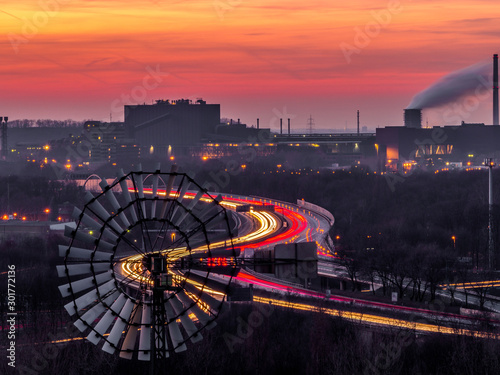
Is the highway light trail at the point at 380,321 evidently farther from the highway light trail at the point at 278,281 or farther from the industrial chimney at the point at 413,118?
the industrial chimney at the point at 413,118

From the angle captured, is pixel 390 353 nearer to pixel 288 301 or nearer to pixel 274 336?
pixel 274 336

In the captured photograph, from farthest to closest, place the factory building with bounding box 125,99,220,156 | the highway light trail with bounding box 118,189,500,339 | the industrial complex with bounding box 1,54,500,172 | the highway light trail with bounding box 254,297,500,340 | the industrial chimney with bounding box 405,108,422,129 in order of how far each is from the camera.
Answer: the factory building with bounding box 125,99,220,156, the industrial chimney with bounding box 405,108,422,129, the industrial complex with bounding box 1,54,500,172, the highway light trail with bounding box 254,297,500,340, the highway light trail with bounding box 118,189,500,339

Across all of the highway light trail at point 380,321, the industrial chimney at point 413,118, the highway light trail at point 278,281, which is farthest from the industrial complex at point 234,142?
the highway light trail at point 380,321

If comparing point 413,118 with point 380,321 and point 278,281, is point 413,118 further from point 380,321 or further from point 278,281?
point 380,321

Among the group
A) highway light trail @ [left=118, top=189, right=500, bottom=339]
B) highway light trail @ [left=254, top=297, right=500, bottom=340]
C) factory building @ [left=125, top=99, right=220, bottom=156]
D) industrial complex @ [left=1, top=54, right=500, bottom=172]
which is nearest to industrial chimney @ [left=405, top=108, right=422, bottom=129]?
industrial complex @ [left=1, top=54, right=500, bottom=172]

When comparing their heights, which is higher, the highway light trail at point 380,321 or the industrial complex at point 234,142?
the industrial complex at point 234,142

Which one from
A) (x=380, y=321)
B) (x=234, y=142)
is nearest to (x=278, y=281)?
(x=380, y=321)

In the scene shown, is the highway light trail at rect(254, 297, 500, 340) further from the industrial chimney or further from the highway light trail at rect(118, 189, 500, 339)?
the industrial chimney

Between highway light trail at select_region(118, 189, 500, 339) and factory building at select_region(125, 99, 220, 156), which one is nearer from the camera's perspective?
highway light trail at select_region(118, 189, 500, 339)

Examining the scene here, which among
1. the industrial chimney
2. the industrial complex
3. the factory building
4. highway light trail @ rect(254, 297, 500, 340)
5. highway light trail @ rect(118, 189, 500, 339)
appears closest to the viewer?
highway light trail @ rect(118, 189, 500, 339)
